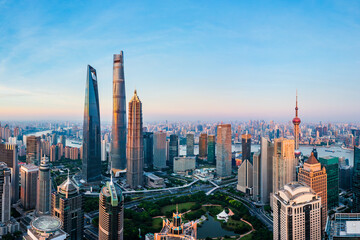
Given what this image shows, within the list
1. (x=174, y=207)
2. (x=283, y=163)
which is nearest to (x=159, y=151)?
(x=174, y=207)

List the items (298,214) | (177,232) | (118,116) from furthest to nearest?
1. (118,116)
2. (298,214)
3. (177,232)

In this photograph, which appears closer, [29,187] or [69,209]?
[69,209]

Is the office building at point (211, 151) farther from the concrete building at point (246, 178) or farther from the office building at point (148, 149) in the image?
the concrete building at point (246, 178)

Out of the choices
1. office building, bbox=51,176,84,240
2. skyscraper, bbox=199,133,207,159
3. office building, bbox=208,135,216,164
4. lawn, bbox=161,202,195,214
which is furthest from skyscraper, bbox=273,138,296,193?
skyscraper, bbox=199,133,207,159

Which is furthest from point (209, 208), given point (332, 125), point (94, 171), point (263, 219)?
point (332, 125)

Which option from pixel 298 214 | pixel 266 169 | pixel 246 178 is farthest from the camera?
pixel 246 178

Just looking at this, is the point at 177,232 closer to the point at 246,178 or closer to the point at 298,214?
the point at 298,214

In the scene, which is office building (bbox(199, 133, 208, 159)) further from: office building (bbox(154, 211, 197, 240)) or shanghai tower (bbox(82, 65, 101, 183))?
office building (bbox(154, 211, 197, 240))

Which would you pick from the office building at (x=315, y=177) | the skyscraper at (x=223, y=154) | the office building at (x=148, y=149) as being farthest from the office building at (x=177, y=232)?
the office building at (x=148, y=149)
